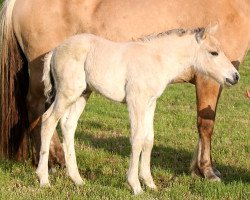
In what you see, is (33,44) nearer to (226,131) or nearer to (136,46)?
(136,46)

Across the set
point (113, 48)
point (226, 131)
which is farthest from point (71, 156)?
point (226, 131)

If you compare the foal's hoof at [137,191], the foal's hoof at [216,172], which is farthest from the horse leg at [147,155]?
the foal's hoof at [216,172]

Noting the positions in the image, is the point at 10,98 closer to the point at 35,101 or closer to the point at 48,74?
the point at 35,101

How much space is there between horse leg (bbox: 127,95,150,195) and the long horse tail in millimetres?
2033

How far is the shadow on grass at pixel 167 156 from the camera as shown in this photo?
6551 mm

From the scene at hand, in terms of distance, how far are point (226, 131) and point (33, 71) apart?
4118 mm

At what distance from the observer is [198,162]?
6.55m

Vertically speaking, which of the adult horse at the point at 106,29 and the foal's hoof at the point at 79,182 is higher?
the adult horse at the point at 106,29

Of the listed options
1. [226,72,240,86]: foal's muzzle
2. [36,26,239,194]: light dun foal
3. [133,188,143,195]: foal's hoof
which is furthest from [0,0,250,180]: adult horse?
[133,188,143,195]: foal's hoof

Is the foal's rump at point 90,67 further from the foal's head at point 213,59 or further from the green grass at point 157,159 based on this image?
the green grass at point 157,159

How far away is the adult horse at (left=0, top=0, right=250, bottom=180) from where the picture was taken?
657cm

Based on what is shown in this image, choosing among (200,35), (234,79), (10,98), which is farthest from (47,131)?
(234,79)

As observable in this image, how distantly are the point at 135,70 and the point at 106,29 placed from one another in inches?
58.7

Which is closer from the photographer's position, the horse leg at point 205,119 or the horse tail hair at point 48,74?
the horse tail hair at point 48,74
